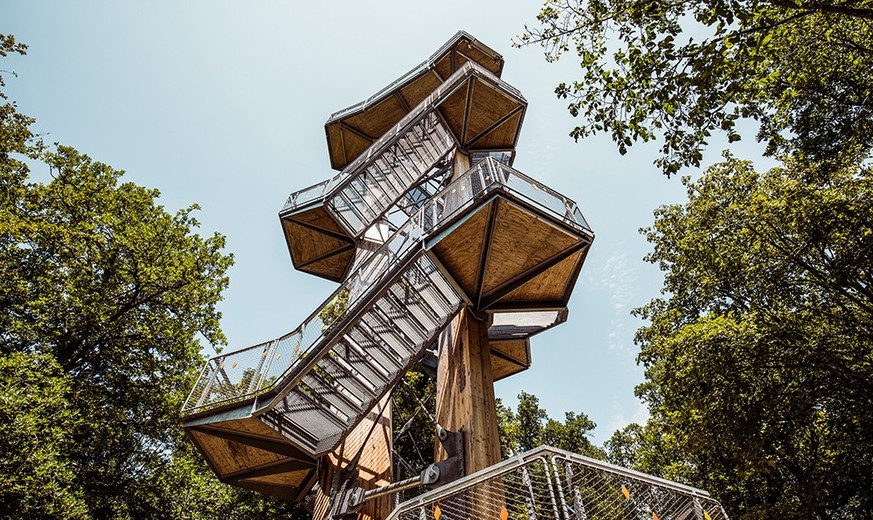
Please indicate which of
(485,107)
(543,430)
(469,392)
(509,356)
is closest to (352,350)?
(469,392)

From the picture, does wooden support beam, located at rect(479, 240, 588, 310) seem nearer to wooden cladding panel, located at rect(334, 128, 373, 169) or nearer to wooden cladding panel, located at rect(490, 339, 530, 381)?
wooden cladding panel, located at rect(490, 339, 530, 381)

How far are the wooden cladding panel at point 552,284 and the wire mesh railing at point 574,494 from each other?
4.80 metres

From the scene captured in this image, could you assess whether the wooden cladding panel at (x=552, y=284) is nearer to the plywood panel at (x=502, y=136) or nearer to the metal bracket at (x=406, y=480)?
the metal bracket at (x=406, y=480)

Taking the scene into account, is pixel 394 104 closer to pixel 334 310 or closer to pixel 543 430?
pixel 334 310

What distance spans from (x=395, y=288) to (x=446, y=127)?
9.87m

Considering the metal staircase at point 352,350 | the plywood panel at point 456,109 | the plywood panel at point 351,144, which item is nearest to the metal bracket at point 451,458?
the metal staircase at point 352,350

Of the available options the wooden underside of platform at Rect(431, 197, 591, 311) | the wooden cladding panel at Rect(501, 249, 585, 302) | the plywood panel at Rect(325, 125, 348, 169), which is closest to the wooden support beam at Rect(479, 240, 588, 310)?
the wooden underside of platform at Rect(431, 197, 591, 311)

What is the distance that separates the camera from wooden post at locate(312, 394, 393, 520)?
9.12m

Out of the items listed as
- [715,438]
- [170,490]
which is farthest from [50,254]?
[715,438]

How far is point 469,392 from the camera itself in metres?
8.12

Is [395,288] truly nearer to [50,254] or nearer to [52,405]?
Answer: [52,405]

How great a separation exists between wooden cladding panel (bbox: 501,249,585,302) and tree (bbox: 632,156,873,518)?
435 centimetres

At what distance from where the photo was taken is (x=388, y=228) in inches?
610

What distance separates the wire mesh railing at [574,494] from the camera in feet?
11.8
